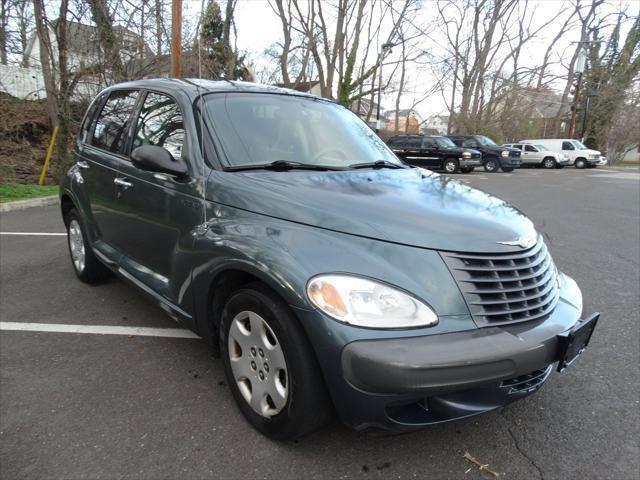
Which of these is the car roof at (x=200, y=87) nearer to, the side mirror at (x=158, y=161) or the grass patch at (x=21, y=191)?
the side mirror at (x=158, y=161)

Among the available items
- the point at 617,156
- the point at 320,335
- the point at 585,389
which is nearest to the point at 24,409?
the point at 320,335

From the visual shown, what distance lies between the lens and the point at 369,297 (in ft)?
5.87

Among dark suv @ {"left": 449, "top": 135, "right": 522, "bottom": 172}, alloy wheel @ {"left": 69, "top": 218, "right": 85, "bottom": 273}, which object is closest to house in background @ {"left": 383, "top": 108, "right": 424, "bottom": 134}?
dark suv @ {"left": 449, "top": 135, "right": 522, "bottom": 172}

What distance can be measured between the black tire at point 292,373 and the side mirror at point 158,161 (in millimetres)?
863

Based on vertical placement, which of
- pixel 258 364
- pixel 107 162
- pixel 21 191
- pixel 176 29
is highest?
pixel 176 29

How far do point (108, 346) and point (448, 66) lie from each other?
1547 inches

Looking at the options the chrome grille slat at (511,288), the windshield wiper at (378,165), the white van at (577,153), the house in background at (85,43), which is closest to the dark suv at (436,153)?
the white van at (577,153)

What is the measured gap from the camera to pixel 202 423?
231 centimetres

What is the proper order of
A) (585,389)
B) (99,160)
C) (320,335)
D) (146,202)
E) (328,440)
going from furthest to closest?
(99,160)
(146,202)
(585,389)
(328,440)
(320,335)

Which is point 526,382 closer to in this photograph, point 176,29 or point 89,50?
point 176,29

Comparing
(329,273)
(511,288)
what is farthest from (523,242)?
(329,273)

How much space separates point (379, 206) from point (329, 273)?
0.50m

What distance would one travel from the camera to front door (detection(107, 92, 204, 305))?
2.55m

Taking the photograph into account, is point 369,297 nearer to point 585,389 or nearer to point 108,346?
point 585,389
